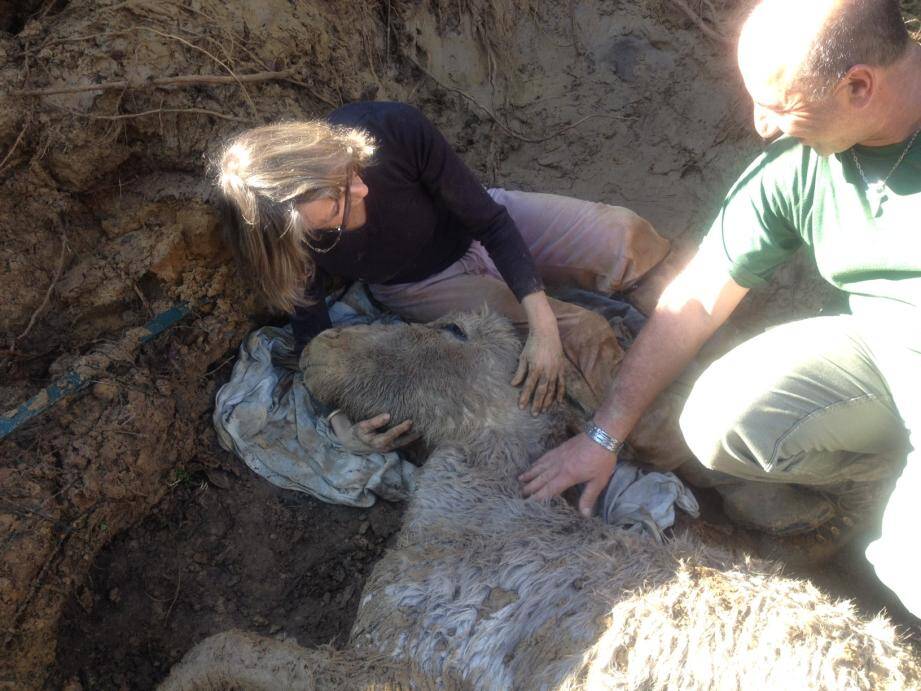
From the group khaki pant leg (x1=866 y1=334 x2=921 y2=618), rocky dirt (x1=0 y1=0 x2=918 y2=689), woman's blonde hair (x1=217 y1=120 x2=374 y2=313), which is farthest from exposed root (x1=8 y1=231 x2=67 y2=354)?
khaki pant leg (x1=866 y1=334 x2=921 y2=618)

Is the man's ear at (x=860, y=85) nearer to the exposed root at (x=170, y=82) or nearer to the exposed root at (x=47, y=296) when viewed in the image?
the exposed root at (x=170, y=82)

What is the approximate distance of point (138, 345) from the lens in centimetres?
319

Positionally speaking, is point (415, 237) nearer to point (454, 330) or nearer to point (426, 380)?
point (454, 330)

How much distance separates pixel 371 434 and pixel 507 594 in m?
0.98

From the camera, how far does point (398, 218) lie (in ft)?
10.0

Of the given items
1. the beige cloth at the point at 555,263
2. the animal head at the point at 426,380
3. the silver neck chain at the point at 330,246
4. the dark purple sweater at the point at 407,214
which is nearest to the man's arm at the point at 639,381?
the animal head at the point at 426,380

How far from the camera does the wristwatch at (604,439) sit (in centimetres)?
290

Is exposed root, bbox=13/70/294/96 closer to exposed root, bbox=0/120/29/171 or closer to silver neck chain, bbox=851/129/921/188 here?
exposed root, bbox=0/120/29/171

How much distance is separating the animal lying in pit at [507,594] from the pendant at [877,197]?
47.8 inches

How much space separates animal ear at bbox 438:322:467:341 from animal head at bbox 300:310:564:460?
0.04m

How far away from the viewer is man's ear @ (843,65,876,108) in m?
1.99

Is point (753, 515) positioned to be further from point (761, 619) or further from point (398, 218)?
point (398, 218)

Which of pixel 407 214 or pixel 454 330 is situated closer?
pixel 407 214

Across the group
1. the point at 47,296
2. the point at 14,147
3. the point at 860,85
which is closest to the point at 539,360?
the point at 860,85
